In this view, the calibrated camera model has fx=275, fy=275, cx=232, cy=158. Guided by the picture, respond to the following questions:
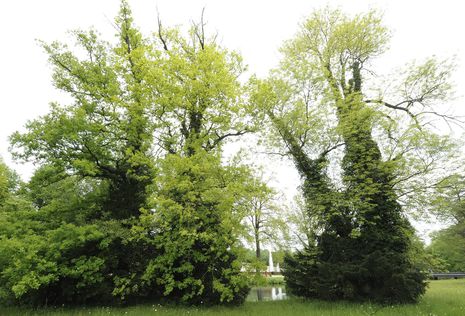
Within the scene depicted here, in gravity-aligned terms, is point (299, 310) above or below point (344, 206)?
below

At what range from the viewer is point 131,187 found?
1633 centimetres

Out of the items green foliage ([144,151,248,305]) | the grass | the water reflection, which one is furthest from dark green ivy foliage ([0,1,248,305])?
the water reflection

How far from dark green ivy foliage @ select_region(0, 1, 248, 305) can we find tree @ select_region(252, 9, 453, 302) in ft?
11.6

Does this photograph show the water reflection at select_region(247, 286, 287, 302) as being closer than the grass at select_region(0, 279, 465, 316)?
No

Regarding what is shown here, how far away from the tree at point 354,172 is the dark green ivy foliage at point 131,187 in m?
3.52

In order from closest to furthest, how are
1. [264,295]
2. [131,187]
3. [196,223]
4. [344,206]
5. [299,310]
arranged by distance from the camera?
[299,310]
[196,223]
[344,206]
[131,187]
[264,295]

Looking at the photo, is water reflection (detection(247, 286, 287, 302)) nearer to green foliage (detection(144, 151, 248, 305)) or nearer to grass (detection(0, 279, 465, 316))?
grass (detection(0, 279, 465, 316))

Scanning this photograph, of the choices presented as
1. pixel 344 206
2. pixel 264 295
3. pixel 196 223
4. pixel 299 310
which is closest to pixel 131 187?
pixel 196 223

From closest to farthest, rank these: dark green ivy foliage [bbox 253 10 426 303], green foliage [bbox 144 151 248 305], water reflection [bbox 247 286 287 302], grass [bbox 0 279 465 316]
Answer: grass [bbox 0 279 465 316], green foliage [bbox 144 151 248 305], dark green ivy foliage [bbox 253 10 426 303], water reflection [bbox 247 286 287 302]

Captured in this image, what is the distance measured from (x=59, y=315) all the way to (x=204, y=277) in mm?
6325

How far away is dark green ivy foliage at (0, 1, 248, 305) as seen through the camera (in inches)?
493

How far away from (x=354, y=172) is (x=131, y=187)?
511 inches

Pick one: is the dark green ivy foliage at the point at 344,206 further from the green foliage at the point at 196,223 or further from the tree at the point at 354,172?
the green foliage at the point at 196,223

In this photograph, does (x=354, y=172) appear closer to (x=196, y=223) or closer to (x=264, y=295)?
(x=196, y=223)
